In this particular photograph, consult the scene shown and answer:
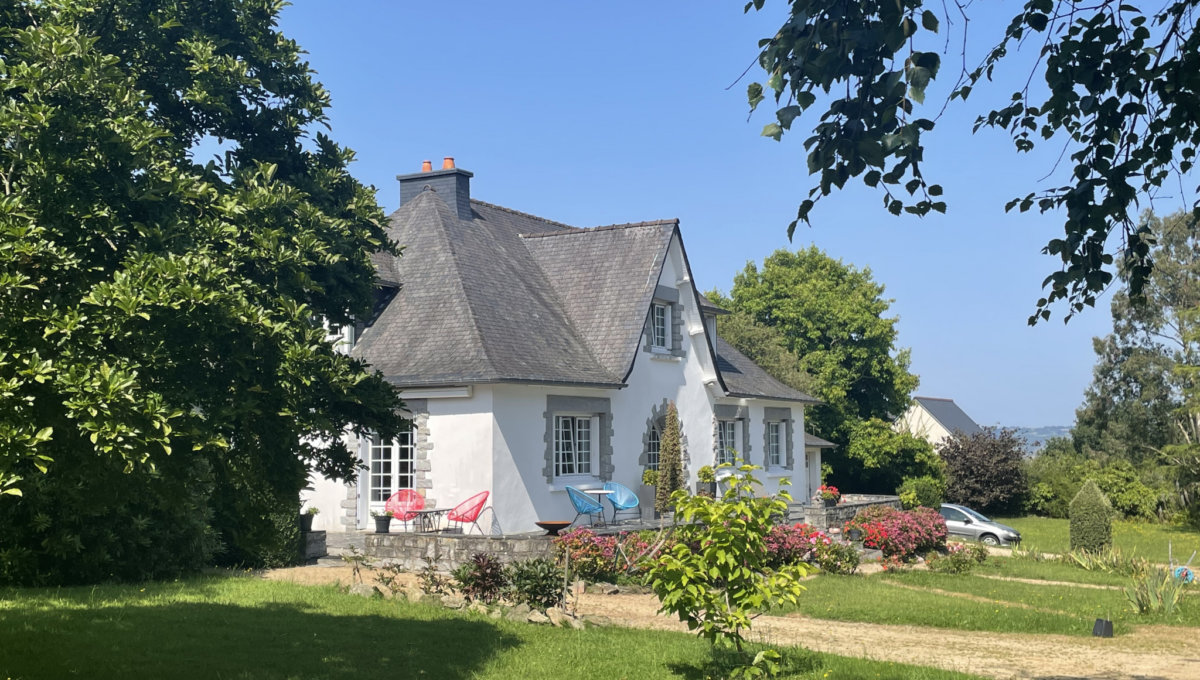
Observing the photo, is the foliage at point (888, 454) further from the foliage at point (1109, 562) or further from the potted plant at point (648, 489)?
the potted plant at point (648, 489)

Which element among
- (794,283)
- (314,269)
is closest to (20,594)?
(314,269)

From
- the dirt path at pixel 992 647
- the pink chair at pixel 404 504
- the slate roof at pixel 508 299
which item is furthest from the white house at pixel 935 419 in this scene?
the dirt path at pixel 992 647

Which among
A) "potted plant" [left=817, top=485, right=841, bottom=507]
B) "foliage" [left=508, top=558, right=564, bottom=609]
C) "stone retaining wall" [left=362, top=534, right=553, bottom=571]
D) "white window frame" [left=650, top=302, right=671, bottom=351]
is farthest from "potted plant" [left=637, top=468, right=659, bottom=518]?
"foliage" [left=508, top=558, right=564, bottom=609]

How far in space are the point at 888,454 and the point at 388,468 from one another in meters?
27.4

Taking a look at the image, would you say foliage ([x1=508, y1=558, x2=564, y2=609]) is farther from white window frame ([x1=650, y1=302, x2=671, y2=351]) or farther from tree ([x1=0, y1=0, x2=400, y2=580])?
white window frame ([x1=650, y1=302, x2=671, y2=351])

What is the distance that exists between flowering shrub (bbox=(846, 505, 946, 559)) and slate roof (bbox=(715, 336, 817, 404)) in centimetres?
668

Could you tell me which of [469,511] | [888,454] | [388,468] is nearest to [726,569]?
[469,511]

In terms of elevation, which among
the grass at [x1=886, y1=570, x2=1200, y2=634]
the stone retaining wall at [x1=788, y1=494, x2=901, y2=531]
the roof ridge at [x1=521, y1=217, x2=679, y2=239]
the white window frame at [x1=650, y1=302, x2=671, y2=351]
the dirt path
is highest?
the roof ridge at [x1=521, y1=217, x2=679, y2=239]

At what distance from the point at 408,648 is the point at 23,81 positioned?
264 inches

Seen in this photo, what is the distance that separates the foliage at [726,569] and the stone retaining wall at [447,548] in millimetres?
6793

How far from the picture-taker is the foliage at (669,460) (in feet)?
82.8

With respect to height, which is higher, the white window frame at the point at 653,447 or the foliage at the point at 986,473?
the white window frame at the point at 653,447

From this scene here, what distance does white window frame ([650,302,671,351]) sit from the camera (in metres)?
26.7

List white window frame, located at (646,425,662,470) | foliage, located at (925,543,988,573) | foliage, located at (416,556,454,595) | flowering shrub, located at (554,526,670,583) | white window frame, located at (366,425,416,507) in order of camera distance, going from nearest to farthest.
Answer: foliage, located at (416,556,454,595), flowering shrub, located at (554,526,670,583), foliage, located at (925,543,988,573), white window frame, located at (366,425,416,507), white window frame, located at (646,425,662,470)
